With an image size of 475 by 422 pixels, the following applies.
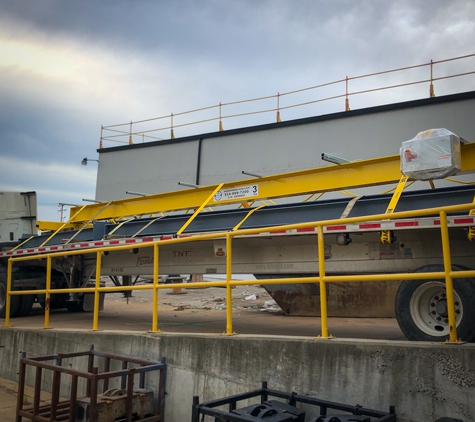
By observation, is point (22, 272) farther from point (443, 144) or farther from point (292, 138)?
point (443, 144)

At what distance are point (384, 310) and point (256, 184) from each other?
317 centimetres

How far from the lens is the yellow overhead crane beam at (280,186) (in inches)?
284

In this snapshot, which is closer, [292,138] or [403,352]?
[403,352]

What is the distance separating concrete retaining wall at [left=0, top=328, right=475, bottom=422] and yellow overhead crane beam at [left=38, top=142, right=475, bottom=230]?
3.20m

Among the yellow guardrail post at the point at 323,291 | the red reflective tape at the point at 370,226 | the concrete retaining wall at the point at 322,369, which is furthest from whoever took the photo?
the red reflective tape at the point at 370,226

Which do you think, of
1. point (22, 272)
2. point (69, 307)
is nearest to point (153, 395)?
point (22, 272)

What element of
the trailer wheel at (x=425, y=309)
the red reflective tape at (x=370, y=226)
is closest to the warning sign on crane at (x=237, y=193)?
the red reflective tape at (x=370, y=226)

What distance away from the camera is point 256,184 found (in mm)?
8727

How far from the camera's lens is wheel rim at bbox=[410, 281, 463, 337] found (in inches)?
199

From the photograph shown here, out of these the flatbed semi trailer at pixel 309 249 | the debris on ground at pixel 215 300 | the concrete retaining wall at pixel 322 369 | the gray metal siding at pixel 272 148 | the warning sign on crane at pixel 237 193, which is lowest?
the concrete retaining wall at pixel 322 369

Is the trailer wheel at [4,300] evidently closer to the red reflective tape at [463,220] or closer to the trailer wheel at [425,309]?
the trailer wheel at [425,309]

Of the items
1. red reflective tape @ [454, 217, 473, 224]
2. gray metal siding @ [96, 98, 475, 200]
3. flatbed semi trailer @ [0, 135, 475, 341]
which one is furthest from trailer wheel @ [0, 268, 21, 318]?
red reflective tape @ [454, 217, 473, 224]

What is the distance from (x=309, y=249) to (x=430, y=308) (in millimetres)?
2227

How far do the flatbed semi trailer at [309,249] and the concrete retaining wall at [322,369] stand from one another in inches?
32.5
